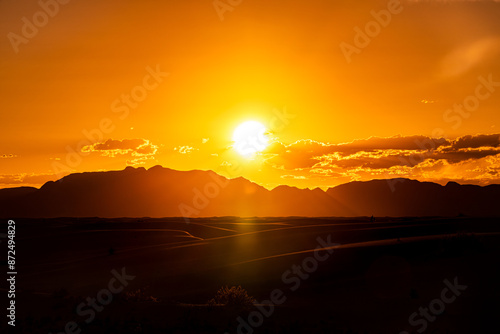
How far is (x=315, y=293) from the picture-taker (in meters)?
21.2

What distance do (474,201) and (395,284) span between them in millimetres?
181184

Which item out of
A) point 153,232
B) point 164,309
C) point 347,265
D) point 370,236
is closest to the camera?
point 164,309

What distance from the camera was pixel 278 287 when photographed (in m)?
24.3

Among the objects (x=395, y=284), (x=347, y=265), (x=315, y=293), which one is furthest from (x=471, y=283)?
(x=347, y=265)

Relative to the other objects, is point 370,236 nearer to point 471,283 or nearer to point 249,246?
point 249,246

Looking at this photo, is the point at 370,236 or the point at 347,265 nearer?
the point at 347,265

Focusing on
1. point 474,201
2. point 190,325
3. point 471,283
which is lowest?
point 190,325

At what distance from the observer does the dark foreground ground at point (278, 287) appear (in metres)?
15.6

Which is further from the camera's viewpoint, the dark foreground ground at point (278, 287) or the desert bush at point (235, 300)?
the desert bush at point (235, 300)

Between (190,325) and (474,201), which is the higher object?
(474,201)

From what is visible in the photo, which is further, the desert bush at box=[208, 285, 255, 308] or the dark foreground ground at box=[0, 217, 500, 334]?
the desert bush at box=[208, 285, 255, 308]

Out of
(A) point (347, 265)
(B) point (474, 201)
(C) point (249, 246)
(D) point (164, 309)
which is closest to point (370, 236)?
(C) point (249, 246)

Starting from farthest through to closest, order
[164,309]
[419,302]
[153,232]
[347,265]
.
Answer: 1. [153,232]
2. [347,265]
3. [419,302]
4. [164,309]

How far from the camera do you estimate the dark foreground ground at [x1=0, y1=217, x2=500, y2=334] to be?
15562 millimetres
